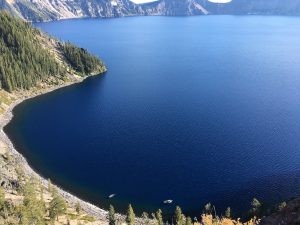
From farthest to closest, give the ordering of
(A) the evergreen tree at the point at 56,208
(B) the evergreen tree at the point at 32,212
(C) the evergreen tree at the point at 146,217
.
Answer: (C) the evergreen tree at the point at 146,217, (A) the evergreen tree at the point at 56,208, (B) the evergreen tree at the point at 32,212

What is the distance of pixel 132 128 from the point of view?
187 metres

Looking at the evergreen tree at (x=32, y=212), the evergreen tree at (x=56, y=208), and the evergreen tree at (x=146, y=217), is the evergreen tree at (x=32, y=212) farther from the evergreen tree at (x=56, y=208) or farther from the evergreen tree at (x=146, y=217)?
the evergreen tree at (x=146, y=217)

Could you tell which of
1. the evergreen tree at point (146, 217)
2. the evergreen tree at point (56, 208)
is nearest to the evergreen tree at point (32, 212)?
the evergreen tree at point (56, 208)

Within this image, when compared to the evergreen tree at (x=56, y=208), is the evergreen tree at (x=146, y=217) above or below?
below

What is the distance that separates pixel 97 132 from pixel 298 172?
95.1 meters

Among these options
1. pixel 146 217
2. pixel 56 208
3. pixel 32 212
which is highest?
pixel 56 208

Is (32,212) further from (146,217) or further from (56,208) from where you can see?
(146,217)

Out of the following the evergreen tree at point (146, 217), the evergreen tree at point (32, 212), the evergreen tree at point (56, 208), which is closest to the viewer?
the evergreen tree at point (32, 212)

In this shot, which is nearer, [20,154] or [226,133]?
[20,154]

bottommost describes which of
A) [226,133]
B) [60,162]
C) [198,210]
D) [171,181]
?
[198,210]

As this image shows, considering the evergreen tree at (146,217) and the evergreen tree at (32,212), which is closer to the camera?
the evergreen tree at (32,212)

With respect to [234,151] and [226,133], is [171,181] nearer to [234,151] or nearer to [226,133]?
[234,151]

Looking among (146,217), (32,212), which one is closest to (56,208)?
(32,212)

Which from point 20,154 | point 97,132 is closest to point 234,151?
point 97,132
